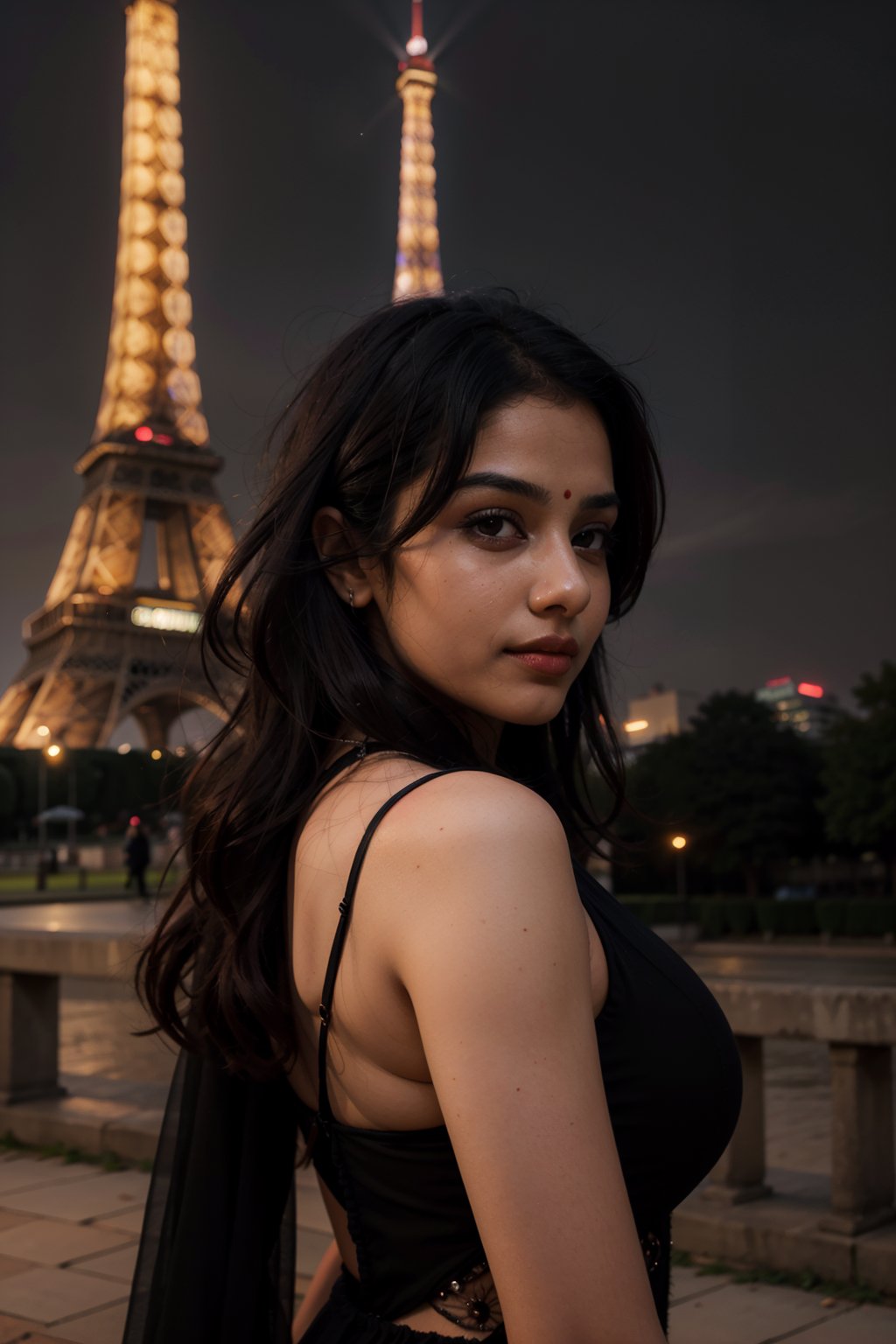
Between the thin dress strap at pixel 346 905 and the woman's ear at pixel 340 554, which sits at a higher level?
the woman's ear at pixel 340 554

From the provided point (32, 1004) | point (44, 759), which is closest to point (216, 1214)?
point (32, 1004)

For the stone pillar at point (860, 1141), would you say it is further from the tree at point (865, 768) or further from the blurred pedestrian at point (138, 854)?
the tree at point (865, 768)

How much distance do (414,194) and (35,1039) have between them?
53700 mm

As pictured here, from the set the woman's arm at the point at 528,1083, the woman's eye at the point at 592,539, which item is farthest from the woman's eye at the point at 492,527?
the woman's arm at the point at 528,1083

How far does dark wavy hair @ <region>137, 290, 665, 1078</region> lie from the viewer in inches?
53.2

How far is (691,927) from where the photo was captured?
114 ft

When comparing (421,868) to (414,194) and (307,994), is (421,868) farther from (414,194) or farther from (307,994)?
(414,194)

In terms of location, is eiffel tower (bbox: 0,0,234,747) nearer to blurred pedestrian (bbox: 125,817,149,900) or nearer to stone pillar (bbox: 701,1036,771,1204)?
blurred pedestrian (bbox: 125,817,149,900)

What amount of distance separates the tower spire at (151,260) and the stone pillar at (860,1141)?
158 ft

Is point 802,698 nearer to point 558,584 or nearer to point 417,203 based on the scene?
point 417,203

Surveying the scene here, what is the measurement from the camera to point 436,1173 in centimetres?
123

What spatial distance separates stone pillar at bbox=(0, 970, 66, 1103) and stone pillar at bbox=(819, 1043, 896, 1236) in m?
3.43

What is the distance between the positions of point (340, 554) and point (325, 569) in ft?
0.15

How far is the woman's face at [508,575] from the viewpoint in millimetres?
1310
